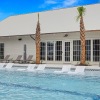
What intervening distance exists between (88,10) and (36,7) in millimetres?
6305

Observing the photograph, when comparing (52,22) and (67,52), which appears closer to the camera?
(67,52)

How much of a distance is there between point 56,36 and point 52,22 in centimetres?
161

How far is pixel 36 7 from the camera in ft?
93.7

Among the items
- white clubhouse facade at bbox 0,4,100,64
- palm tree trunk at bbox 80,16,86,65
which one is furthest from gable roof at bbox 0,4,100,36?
palm tree trunk at bbox 80,16,86,65

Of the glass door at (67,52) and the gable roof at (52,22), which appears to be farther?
the glass door at (67,52)

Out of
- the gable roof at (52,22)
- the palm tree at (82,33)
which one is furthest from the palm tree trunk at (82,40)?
→ the gable roof at (52,22)

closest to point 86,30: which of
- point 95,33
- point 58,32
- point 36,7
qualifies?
point 95,33

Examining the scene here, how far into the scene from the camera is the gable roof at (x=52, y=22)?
23500 mm

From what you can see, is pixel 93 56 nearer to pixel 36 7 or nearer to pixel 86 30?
pixel 86 30

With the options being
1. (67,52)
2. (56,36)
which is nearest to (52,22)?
(56,36)

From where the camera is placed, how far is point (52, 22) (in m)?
25.9

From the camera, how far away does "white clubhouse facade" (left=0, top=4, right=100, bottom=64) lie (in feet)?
75.6

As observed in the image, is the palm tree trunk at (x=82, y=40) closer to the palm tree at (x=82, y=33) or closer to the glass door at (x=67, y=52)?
the palm tree at (x=82, y=33)

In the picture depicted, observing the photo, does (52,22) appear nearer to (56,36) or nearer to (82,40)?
(56,36)
